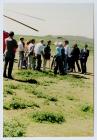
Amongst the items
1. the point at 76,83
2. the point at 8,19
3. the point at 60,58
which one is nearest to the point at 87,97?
the point at 76,83

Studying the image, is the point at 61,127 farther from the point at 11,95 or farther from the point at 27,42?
the point at 27,42

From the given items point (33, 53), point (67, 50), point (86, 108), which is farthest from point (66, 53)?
point (86, 108)

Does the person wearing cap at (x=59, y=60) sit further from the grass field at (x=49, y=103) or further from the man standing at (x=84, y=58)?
the man standing at (x=84, y=58)

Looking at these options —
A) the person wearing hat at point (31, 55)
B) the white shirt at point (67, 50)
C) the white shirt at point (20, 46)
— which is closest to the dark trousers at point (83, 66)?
the white shirt at point (67, 50)

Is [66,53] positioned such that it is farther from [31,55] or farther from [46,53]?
[31,55]

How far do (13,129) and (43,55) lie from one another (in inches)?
25.4

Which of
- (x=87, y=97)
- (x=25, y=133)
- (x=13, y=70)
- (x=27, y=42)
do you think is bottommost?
(x=25, y=133)

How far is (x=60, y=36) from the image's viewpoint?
3381 mm

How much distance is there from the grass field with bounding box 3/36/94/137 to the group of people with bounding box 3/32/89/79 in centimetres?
4

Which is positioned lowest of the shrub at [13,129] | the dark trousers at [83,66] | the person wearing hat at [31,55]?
the shrub at [13,129]

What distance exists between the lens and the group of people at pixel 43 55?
3.33 m

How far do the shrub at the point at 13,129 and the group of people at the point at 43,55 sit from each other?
37 cm

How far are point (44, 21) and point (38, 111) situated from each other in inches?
28.1

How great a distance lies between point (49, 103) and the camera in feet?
10.9
